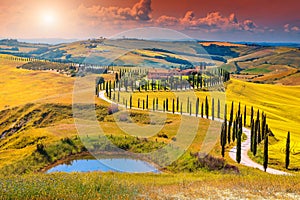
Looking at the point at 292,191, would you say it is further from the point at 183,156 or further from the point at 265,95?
the point at 265,95

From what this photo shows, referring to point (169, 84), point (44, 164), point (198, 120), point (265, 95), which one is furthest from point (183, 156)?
point (265, 95)

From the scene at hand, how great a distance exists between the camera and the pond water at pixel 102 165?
6804cm

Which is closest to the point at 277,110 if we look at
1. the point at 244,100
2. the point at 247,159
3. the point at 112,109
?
the point at 244,100

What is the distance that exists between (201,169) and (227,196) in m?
46.7

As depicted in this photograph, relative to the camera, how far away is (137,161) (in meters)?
76.0

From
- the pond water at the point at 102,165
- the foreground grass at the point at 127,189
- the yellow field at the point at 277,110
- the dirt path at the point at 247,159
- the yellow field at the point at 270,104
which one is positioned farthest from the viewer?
the yellow field at the point at 270,104

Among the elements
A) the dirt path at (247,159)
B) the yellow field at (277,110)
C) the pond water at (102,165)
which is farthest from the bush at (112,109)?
the yellow field at (277,110)

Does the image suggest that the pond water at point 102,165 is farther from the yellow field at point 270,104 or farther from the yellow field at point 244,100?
the yellow field at point 270,104

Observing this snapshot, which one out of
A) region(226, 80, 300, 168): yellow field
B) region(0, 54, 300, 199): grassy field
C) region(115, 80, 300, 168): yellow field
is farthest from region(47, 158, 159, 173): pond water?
region(226, 80, 300, 168): yellow field

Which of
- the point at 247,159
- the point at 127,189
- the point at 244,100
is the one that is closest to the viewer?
the point at 127,189

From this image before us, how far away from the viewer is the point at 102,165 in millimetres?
74188

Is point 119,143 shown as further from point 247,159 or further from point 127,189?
point 127,189

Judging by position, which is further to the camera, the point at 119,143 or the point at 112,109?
Answer: the point at 112,109

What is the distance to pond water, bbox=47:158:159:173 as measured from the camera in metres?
68.0
